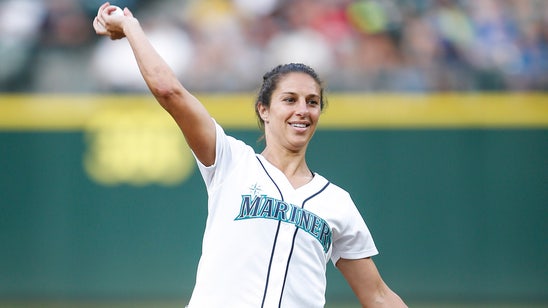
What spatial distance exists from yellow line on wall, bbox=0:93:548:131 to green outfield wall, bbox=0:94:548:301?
1 centimetres

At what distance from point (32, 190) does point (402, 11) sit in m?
3.88

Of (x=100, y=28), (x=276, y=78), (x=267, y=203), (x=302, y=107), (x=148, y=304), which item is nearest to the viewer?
(x=100, y=28)

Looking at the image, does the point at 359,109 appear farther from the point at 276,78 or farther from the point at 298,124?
the point at 298,124

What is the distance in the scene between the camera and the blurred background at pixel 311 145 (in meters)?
8.89

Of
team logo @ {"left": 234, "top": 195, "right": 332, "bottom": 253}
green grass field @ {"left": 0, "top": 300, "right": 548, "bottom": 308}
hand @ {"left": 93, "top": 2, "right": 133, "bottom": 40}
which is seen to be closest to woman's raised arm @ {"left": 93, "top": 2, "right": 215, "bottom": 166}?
hand @ {"left": 93, "top": 2, "right": 133, "bottom": 40}

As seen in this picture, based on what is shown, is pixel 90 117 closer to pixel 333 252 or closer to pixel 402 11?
pixel 402 11

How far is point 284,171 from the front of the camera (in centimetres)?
382

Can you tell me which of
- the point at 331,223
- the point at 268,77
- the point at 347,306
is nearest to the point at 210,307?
the point at 331,223

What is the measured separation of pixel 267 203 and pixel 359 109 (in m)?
5.49

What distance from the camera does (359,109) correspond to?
29.6 feet

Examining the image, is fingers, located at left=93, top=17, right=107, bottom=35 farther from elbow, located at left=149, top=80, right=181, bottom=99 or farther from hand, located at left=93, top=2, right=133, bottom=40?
elbow, located at left=149, top=80, right=181, bottom=99

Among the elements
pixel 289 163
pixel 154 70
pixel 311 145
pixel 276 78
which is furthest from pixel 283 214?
pixel 311 145

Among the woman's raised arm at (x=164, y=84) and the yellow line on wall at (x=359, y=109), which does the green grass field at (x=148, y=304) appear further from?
the woman's raised arm at (x=164, y=84)

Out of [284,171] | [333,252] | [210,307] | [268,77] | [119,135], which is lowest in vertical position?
[210,307]
